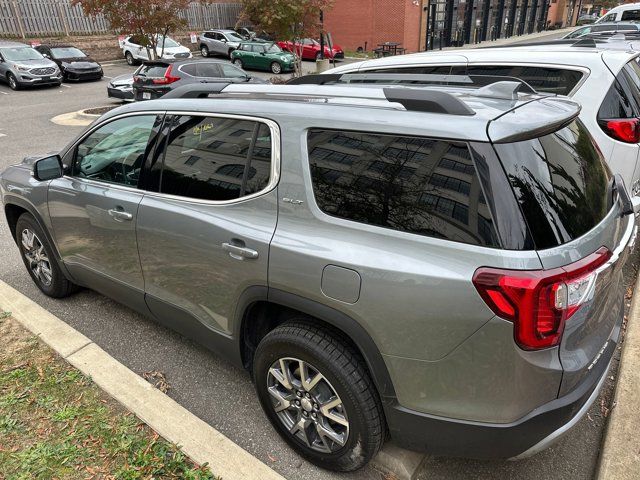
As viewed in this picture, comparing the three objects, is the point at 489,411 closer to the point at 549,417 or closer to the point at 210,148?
the point at 549,417

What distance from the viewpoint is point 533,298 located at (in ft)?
5.59

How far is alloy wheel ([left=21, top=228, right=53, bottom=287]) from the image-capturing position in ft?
13.1

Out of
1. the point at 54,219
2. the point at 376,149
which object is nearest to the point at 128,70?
the point at 54,219

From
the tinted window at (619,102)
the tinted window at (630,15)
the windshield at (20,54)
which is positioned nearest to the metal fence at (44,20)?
the windshield at (20,54)

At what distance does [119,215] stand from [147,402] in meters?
1.15

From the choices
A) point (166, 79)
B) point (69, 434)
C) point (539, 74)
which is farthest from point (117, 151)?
point (166, 79)

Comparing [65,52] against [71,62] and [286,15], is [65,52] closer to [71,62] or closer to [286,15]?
[71,62]

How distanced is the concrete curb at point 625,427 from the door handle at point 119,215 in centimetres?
292

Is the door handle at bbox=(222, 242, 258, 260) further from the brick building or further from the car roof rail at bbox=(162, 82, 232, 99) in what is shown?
the brick building

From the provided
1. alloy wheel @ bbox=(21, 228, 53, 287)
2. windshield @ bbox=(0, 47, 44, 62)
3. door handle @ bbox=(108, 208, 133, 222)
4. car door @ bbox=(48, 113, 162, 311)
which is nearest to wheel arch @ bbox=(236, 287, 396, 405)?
car door @ bbox=(48, 113, 162, 311)

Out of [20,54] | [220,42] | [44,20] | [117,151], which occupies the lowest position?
[220,42]

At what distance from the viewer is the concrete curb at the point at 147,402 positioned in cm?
239

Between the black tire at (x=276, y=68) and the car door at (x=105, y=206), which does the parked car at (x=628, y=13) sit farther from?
the car door at (x=105, y=206)

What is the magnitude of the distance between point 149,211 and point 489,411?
2112mm
